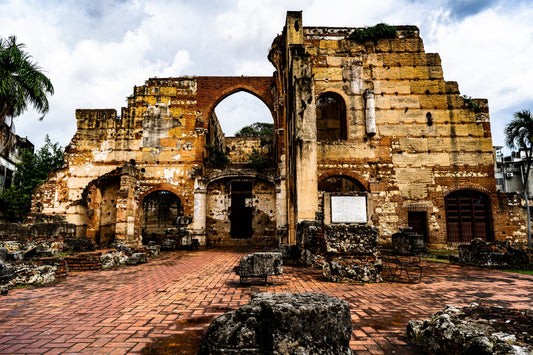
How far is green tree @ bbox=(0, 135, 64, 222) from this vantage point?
18172 mm

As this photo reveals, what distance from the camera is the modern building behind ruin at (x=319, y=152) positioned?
1516cm

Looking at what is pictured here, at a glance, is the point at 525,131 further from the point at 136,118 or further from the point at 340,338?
the point at 136,118

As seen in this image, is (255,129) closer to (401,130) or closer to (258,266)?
(401,130)

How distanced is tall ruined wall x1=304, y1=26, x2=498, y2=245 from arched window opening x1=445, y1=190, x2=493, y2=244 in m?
0.46

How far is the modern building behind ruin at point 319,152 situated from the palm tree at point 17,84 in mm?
2318

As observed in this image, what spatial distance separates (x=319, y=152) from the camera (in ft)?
50.2

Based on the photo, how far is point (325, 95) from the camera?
16.4m

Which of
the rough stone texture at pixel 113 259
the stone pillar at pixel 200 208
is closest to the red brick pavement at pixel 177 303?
the rough stone texture at pixel 113 259

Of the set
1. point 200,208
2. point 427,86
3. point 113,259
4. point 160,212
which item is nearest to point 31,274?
point 113,259

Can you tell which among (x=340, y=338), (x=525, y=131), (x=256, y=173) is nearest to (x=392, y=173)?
(x=256, y=173)

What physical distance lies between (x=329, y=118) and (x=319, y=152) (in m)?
3.04

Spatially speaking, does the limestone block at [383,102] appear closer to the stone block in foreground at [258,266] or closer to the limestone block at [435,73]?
the limestone block at [435,73]

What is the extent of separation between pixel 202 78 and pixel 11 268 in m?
15.0

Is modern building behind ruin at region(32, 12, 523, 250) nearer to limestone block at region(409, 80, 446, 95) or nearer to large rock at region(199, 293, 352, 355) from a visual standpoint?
limestone block at region(409, 80, 446, 95)
